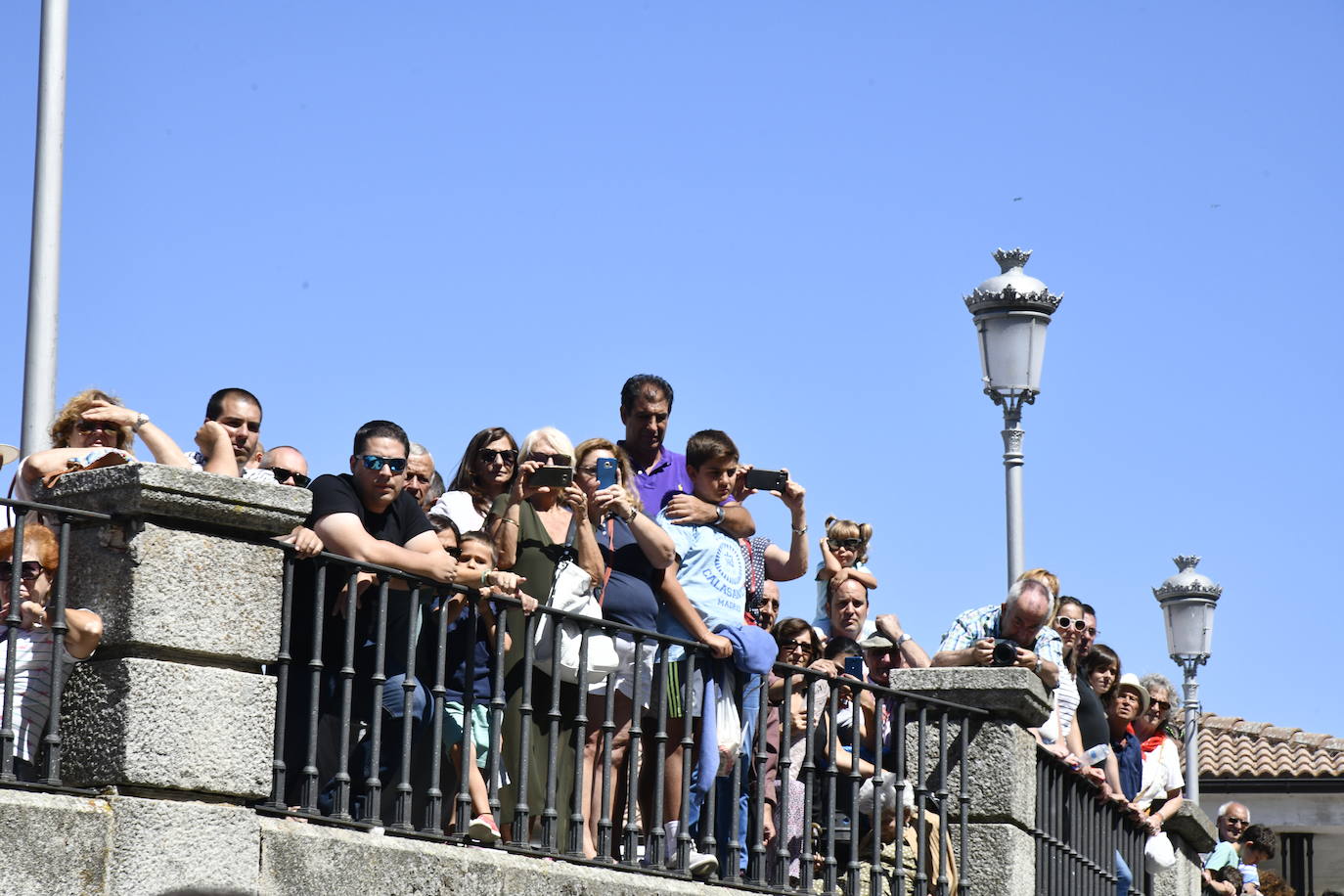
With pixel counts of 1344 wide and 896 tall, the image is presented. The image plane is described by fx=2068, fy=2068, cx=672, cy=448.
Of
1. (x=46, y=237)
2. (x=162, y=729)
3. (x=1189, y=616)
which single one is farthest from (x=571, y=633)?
(x=1189, y=616)

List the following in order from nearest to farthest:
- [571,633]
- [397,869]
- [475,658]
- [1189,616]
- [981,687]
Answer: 1. [397,869]
2. [475,658]
3. [571,633]
4. [981,687]
5. [1189,616]

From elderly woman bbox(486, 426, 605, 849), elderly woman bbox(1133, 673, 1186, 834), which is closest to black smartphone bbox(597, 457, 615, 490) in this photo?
elderly woman bbox(486, 426, 605, 849)

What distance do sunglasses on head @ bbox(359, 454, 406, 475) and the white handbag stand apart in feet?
2.32

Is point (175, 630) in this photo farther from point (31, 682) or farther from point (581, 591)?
point (581, 591)

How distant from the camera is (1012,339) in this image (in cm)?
1230

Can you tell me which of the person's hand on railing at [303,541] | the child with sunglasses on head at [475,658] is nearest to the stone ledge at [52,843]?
the person's hand on railing at [303,541]

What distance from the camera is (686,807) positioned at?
777cm

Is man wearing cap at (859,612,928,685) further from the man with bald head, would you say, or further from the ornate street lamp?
the man with bald head

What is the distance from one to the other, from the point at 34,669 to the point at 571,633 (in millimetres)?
2018

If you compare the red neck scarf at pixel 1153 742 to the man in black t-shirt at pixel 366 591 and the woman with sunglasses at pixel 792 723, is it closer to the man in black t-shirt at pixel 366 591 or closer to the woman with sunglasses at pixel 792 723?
the woman with sunglasses at pixel 792 723

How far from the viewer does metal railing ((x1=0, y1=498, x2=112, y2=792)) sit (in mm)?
5773

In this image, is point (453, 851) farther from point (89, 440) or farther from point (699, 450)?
point (699, 450)

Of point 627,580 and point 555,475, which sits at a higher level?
point 555,475

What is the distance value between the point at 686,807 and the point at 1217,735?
30.3m
